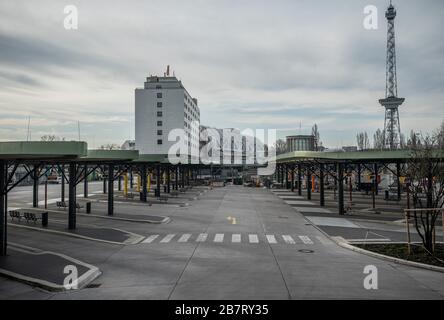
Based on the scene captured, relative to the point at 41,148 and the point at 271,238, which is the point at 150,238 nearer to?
the point at 271,238

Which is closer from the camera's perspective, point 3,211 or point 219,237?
point 3,211

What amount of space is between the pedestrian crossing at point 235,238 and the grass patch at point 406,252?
3.33m

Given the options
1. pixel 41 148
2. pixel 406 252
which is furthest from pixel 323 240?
pixel 41 148

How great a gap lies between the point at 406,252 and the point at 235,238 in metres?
10.0

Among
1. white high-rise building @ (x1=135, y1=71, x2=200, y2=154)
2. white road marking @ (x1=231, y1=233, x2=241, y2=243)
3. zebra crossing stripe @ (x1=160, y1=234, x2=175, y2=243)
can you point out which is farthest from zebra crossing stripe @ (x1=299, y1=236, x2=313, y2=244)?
white high-rise building @ (x1=135, y1=71, x2=200, y2=154)

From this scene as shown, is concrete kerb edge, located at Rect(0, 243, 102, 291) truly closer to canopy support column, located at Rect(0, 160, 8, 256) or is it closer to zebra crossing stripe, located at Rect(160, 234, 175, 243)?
canopy support column, located at Rect(0, 160, 8, 256)

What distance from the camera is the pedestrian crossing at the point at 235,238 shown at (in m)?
23.4

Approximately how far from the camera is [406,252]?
65.5 feet

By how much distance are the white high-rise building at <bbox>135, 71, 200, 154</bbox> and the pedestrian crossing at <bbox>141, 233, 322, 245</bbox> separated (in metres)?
82.1

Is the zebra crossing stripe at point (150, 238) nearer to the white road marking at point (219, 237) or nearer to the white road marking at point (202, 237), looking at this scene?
the white road marking at point (202, 237)

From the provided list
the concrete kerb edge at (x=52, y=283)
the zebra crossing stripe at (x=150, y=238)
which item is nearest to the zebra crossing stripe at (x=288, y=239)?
the zebra crossing stripe at (x=150, y=238)

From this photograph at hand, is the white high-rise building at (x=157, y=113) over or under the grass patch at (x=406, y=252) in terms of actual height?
over
